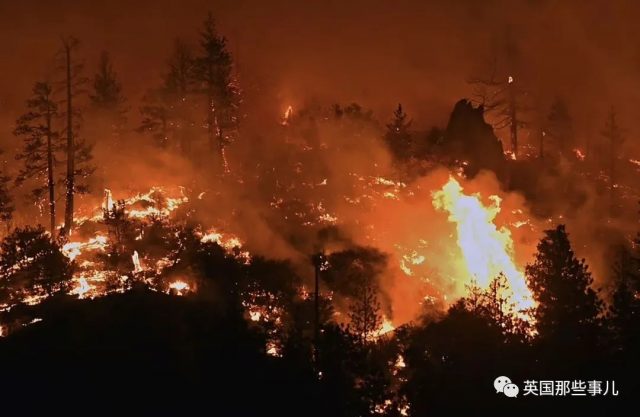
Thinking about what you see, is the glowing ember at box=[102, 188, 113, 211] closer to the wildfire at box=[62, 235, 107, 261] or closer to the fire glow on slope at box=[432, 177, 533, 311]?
the wildfire at box=[62, 235, 107, 261]

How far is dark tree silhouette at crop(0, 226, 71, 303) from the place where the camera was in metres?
29.4

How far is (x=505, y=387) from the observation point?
20375mm

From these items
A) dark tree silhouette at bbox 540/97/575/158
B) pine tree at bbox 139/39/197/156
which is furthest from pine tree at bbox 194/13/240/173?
dark tree silhouette at bbox 540/97/575/158

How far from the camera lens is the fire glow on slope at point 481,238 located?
123 feet

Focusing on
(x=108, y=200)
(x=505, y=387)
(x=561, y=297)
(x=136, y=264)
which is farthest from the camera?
(x=108, y=200)

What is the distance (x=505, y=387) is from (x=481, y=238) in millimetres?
21233

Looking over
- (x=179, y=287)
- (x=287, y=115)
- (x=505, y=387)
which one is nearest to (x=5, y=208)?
(x=179, y=287)

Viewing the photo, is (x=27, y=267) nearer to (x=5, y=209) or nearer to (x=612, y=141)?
(x=5, y=209)

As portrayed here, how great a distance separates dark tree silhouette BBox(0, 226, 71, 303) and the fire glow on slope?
24.9m

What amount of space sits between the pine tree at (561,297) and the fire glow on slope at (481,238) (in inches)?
337

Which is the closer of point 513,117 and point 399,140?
point 399,140

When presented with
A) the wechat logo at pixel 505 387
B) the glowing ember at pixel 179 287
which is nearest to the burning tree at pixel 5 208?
the glowing ember at pixel 179 287

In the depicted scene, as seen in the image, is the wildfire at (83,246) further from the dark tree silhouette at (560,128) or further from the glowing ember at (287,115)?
the dark tree silhouette at (560,128)

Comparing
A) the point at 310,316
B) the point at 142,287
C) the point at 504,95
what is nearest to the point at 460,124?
the point at 504,95
